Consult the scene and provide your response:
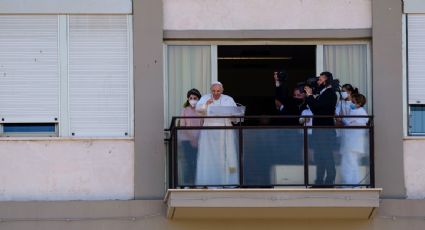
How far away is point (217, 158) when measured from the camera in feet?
78.0

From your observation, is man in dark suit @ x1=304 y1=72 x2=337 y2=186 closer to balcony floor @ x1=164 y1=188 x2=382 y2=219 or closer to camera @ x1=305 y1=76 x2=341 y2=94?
camera @ x1=305 y1=76 x2=341 y2=94

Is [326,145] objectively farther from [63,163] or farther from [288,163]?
[63,163]

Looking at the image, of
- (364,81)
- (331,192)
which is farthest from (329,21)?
(331,192)

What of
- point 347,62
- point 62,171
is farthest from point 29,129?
point 347,62

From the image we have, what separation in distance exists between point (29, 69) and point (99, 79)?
41.6 inches

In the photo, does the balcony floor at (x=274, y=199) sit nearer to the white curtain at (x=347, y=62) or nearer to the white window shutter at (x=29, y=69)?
the white curtain at (x=347, y=62)

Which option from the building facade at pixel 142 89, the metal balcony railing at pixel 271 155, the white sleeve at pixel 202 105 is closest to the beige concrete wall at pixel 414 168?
the building facade at pixel 142 89

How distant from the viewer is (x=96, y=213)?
2419 centimetres

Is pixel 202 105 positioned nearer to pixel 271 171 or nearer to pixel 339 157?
pixel 271 171

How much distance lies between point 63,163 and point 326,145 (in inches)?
153

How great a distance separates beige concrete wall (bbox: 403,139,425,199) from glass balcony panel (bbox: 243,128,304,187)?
1831mm

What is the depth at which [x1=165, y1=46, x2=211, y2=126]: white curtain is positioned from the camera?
25062 mm

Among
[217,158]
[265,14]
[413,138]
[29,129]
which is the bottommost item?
[217,158]

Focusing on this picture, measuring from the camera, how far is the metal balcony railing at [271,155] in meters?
23.7
